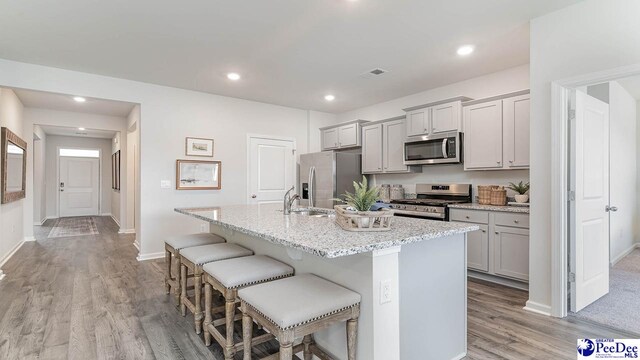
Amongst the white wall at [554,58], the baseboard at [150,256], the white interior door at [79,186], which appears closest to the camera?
the white wall at [554,58]

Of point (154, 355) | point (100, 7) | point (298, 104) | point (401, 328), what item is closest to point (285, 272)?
point (401, 328)

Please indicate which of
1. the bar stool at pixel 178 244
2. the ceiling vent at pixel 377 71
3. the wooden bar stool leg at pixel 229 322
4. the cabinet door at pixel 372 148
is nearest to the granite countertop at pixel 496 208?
the cabinet door at pixel 372 148

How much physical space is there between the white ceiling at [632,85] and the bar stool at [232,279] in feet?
16.9

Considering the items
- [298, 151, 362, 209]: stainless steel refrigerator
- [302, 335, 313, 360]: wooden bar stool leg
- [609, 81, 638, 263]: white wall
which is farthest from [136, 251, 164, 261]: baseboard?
[609, 81, 638, 263]: white wall

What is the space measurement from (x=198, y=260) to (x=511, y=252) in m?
2.98

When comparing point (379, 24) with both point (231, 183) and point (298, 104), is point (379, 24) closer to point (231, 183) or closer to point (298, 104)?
point (298, 104)

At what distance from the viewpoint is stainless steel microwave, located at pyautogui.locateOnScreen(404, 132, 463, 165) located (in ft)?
13.3

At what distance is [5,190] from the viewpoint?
14.2 feet

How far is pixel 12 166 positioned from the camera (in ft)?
15.7

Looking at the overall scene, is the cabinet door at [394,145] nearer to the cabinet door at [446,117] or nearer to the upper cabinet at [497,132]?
the cabinet door at [446,117]

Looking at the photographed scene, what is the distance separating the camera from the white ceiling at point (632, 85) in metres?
4.30

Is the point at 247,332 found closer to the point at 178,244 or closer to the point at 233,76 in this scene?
the point at 178,244

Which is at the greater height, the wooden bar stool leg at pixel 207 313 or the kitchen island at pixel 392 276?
the kitchen island at pixel 392 276

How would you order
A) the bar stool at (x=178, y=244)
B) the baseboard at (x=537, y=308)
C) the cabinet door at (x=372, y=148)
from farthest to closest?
1. the cabinet door at (x=372, y=148)
2. the bar stool at (x=178, y=244)
3. the baseboard at (x=537, y=308)
